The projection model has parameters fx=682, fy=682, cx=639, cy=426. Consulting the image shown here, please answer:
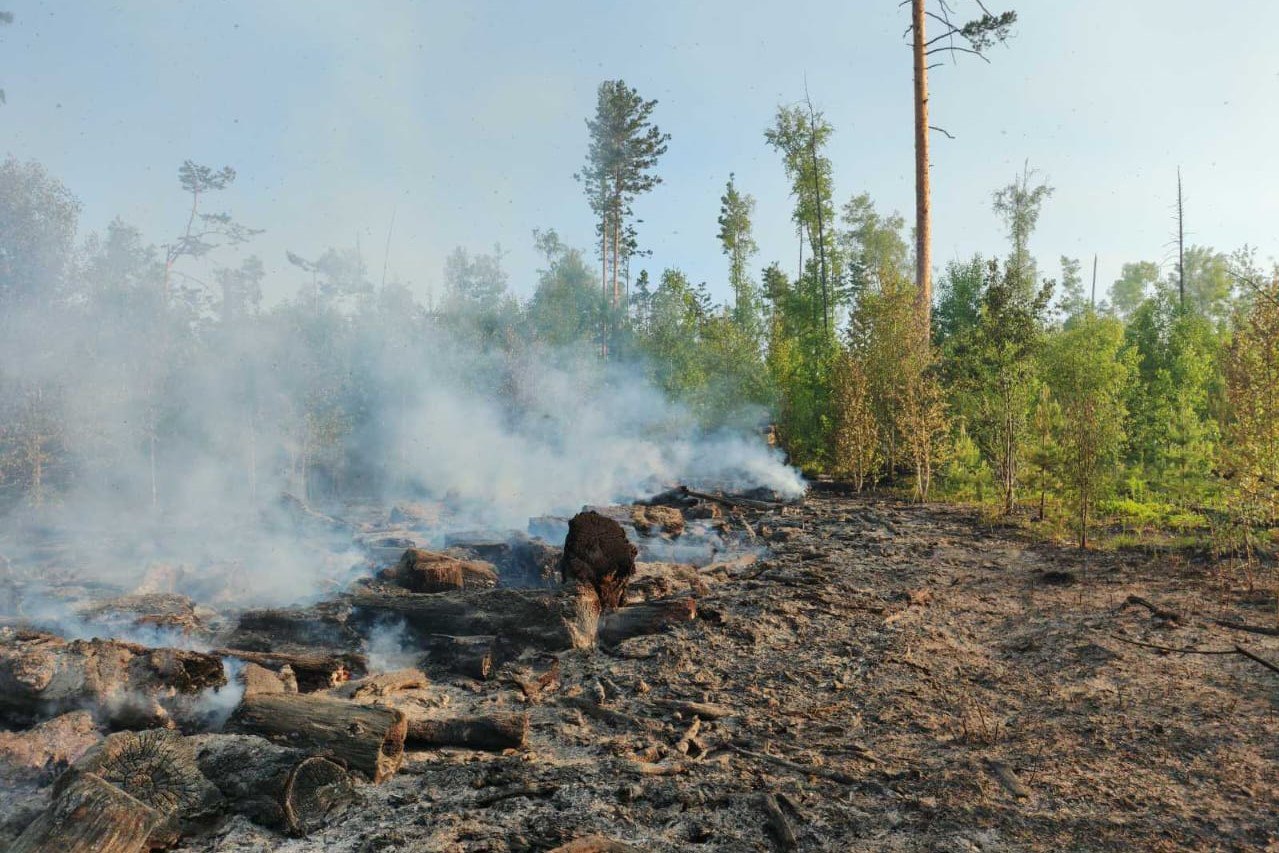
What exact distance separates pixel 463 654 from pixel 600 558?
2.01 meters

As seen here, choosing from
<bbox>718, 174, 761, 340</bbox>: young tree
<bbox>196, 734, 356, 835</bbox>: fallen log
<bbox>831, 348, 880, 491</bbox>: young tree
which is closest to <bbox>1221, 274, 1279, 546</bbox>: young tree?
<bbox>196, 734, 356, 835</bbox>: fallen log

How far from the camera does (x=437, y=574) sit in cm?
911

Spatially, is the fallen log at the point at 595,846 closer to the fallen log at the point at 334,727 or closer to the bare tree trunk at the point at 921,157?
the fallen log at the point at 334,727

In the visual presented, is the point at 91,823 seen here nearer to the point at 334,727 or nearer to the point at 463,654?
the point at 334,727

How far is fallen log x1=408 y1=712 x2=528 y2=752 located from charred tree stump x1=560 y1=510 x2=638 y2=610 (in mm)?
2988

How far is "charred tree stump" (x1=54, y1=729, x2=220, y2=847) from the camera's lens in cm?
355

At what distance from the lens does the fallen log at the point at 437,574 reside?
910cm

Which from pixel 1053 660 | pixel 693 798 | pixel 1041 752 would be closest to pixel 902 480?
pixel 1053 660

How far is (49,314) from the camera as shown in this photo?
21.5m

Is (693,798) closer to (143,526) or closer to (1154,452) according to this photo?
(143,526)

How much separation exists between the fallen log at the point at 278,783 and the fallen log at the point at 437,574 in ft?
15.9

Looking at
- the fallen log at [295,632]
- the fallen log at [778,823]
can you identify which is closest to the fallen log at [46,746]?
the fallen log at [295,632]

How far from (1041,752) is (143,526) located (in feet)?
76.2

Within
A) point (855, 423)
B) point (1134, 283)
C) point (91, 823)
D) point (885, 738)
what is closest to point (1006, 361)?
point (855, 423)
